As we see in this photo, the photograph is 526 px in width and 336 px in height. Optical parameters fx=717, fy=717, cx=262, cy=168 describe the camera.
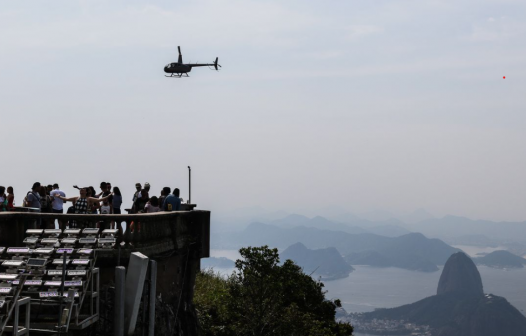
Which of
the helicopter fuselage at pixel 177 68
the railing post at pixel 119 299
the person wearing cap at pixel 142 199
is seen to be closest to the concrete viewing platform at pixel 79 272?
the railing post at pixel 119 299

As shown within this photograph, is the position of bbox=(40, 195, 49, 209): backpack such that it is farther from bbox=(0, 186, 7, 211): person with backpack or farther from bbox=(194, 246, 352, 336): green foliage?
bbox=(194, 246, 352, 336): green foliage

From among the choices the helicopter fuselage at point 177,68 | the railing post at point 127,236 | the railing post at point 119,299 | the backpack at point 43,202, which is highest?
the helicopter fuselage at point 177,68

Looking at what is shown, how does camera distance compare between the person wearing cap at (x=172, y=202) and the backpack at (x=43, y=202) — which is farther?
the person wearing cap at (x=172, y=202)

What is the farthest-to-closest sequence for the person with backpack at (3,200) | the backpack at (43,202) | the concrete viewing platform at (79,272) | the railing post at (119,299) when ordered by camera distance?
the backpack at (43,202) < the person with backpack at (3,200) < the railing post at (119,299) < the concrete viewing platform at (79,272)

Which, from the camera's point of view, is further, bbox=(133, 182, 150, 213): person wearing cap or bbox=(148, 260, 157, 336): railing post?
bbox=(133, 182, 150, 213): person wearing cap

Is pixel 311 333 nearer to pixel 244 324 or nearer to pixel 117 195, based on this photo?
pixel 244 324

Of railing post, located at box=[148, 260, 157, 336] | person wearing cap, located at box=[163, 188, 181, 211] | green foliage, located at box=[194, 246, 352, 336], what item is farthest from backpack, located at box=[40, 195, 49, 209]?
green foliage, located at box=[194, 246, 352, 336]

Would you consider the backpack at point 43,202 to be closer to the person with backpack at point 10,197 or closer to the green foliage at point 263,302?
the person with backpack at point 10,197

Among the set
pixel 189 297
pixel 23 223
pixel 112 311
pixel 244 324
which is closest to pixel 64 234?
pixel 23 223
